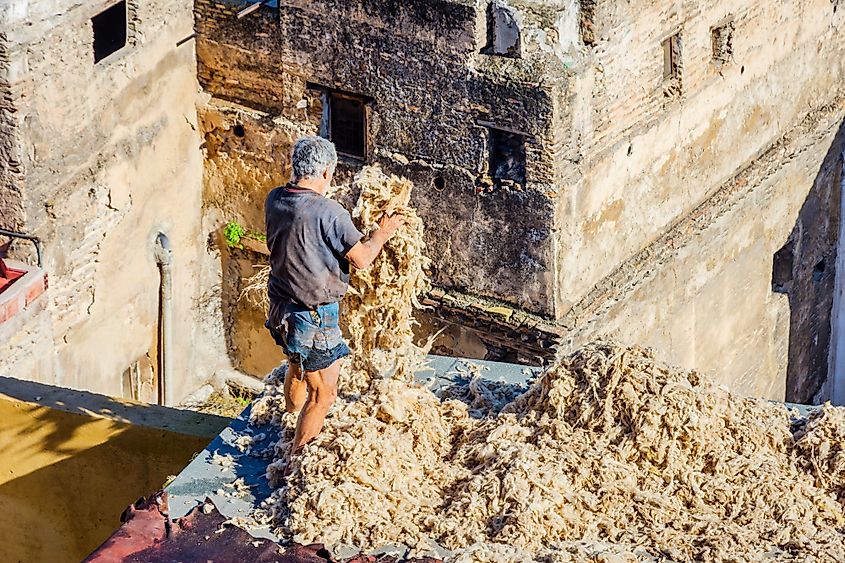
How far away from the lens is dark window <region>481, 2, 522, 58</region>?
50.7ft

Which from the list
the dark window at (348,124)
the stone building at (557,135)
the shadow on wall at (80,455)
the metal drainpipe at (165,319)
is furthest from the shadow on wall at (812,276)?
the shadow on wall at (80,455)

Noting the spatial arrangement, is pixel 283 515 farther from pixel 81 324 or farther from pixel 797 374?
pixel 797 374

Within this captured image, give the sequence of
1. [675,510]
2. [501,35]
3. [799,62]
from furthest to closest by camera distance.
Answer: [799,62] → [501,35] → [675,510]

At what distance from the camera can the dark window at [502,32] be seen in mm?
15461

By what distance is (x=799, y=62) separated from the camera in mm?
19672

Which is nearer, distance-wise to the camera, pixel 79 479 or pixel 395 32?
pixel 79 479

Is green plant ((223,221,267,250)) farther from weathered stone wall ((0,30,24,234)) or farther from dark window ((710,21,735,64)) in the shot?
dark window ((710,21,735,64))

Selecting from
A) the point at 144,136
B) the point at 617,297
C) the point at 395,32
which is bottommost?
the point at 617,297

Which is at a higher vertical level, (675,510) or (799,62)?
(799,62)

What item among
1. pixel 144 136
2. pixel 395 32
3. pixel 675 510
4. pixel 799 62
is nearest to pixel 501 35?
pixel 395 32

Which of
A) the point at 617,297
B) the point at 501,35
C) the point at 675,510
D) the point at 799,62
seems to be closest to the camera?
the point at 675,510

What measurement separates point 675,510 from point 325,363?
7.10 ft

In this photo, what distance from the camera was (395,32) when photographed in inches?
634

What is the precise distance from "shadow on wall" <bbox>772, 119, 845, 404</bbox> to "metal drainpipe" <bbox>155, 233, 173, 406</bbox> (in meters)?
7.08
